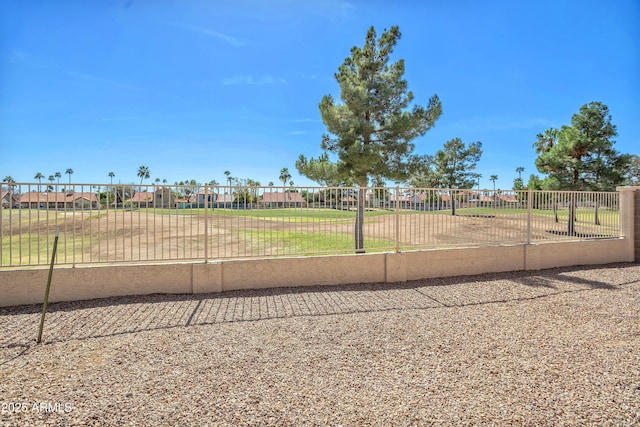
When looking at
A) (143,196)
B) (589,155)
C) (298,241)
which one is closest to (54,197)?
(143,196)

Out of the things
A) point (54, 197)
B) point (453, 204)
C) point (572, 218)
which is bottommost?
point (572, 218)

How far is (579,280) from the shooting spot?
23.0 feet

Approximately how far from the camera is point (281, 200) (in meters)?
6.21

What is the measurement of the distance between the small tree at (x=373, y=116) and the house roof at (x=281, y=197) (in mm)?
4144

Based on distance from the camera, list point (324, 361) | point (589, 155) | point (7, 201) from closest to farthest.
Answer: point (324, 361) → point (7, 201) → point (589, 155)

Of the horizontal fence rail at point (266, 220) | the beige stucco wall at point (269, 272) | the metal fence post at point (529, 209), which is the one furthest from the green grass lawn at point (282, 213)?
the metal fence post at point (529, 209)

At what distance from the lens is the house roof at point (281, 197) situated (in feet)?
20.0

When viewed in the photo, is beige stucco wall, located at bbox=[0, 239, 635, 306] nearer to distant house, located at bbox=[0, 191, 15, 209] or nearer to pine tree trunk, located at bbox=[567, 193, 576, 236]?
pine tree trunk, located at bbox=[567, 193, 576, 236]

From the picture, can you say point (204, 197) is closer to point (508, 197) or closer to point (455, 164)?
point (508, 197)

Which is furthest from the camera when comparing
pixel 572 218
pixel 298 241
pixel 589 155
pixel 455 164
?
pixel 455 164

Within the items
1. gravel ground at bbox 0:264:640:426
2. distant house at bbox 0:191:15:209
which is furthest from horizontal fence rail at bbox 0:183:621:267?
gravel ground at bbox 0:264:640:426

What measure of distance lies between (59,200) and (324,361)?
5078 millimetres

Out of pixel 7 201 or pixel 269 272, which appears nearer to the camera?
pixel 7 201

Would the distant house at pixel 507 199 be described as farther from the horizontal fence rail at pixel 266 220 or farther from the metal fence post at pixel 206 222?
the metal fence post at pixel 206 222
